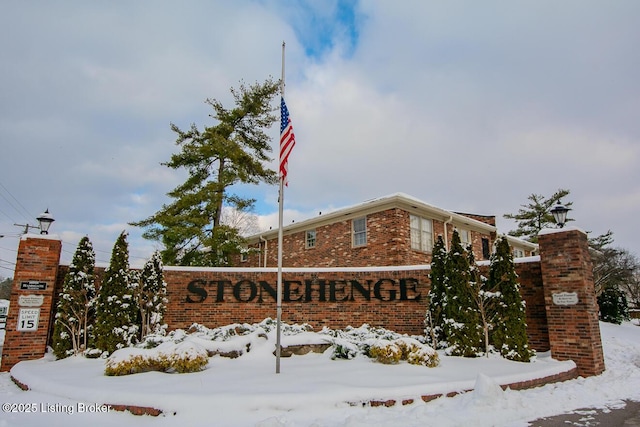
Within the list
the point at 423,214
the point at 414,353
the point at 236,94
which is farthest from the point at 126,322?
the point at 236,94

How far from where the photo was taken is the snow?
4910mm

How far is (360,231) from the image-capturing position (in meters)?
16.5

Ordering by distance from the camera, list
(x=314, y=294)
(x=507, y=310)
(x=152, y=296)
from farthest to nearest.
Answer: (x=314, y=294), (x=152, y=296), (x=507, y=310)

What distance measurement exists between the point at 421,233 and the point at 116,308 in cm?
1144

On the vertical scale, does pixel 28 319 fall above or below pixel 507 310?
below

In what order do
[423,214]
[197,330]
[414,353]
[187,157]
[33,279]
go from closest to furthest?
[414,353]
[33,279]
[197,330]
[423,214]
[187,157]

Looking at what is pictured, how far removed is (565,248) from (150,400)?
8.66 metres

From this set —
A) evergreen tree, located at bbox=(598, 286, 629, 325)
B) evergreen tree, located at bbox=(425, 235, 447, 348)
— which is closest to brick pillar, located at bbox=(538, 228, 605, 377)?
evergreen tree, located at bbox=(425, 235, 447, 348)

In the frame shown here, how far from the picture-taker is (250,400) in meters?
5.15

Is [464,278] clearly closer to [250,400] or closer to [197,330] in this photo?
[250,400]

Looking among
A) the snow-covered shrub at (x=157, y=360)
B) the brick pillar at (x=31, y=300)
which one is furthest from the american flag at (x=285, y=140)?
the brick pillar at (x=31, y=300)

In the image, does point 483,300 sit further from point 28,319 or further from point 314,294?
point 28,319

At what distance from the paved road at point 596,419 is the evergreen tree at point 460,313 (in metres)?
3.21

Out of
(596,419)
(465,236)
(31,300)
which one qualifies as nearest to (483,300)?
(596,419)
